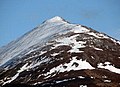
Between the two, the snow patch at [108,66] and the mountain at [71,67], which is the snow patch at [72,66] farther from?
the snow patch at [108,66]

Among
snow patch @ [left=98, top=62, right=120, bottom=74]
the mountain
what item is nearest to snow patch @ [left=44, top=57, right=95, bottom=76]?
the mountain

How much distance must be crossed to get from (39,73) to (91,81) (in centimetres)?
3820

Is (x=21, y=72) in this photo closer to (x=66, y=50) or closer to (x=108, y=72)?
(x=66, y=50)

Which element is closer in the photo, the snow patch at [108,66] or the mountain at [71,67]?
the mountain at [71,67]

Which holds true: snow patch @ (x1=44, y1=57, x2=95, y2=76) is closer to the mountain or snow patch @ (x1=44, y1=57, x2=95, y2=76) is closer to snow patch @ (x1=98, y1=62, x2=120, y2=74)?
the mountain

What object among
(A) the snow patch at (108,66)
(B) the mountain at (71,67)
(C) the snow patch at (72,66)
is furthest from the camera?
(A) the snow patch at (108,66)

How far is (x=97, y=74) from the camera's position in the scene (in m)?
136

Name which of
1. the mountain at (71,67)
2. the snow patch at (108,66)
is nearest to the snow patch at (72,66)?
the mountain at (71,67)

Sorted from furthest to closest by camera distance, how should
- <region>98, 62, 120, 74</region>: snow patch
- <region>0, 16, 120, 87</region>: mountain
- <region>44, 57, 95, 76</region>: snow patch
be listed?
1. <region>98, 62, 120, 74</region>: snow patch
2. <region>44, 57, 95, 76</region>: snow patch
3. <region>0, 16, 120, 87</region>: mountain

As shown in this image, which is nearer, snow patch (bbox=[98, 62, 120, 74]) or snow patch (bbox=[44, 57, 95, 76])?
snow patch (bbox=[44, 57, 95, 76])

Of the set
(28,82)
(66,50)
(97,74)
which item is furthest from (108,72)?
(66,50)

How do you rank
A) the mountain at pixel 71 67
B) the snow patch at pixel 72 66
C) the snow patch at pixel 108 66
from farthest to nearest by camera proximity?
the snow patch at pixel 108 66, the snow patch at pixel 72 66, the mountain at pixel 71 67

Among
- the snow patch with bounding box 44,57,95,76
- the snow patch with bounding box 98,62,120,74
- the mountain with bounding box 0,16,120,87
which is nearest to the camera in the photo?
the mountain with bounding box 0,16,120,87

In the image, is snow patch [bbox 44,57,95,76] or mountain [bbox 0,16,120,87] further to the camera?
snow patch [bbox 44,57,95,76]
